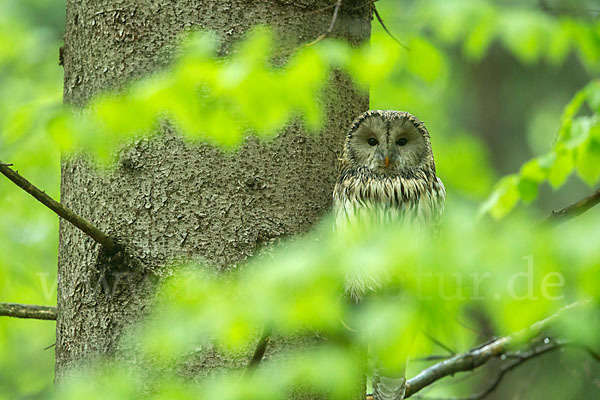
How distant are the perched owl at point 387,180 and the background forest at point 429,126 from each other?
24 cm

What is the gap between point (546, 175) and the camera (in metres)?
3.19

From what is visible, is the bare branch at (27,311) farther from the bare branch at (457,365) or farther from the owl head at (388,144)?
the bare branch at (457,365)

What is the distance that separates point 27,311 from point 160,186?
700 mm

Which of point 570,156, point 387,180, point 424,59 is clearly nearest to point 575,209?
point 387,180

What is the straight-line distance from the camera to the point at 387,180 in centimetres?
275

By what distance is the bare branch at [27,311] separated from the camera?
2.34 m

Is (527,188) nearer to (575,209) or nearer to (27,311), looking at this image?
(575,209)

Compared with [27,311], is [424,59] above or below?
above

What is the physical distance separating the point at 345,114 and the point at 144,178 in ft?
2.28

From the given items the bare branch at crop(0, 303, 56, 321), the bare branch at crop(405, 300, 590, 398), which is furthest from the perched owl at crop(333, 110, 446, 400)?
the bare branch at crop(0, 303, 56, 321)

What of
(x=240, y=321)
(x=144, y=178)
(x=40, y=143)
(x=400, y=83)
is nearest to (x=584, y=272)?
(x=240, y=321)

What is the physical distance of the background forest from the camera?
1195 millimetres

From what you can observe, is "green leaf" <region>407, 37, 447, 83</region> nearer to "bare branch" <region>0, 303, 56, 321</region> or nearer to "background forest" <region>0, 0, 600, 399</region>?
"background forest" <region>0, 0, 600, 399</region>

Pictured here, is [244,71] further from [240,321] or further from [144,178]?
[144,178]
